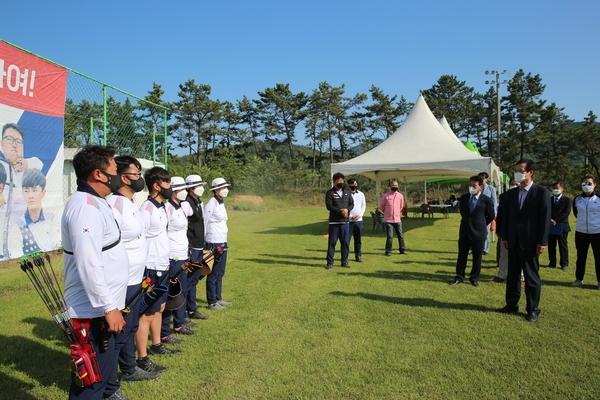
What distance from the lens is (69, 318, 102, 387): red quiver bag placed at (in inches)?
90.8

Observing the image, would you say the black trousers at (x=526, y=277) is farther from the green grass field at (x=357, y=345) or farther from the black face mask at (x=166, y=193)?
the black face mask at (x=166, y=193)

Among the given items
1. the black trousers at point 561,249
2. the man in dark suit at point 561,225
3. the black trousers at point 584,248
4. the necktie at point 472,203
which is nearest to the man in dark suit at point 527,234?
the necktie at point 472,203

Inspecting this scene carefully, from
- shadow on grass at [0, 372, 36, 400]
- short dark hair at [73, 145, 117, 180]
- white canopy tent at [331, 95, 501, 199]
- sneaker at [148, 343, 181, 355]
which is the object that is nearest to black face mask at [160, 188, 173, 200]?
short dark hair at [73, 145, 117, 180]

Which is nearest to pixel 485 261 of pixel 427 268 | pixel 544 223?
pixel 427 268

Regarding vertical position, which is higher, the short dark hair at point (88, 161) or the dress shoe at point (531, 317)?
the short dark hair at point (88, 161)

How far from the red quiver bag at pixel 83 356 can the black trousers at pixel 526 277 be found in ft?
15.8

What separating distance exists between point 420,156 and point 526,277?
8.87m

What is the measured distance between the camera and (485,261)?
911 cm

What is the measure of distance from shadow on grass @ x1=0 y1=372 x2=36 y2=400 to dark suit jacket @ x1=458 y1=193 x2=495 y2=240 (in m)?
6.23

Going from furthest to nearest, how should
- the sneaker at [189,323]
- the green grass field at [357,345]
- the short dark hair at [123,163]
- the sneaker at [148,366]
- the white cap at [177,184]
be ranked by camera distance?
the sneaker at [189,323], the white cap at [177,184], the sneaker at [148,366], the green grass field at [357,345], the short dark hair at [123,163]

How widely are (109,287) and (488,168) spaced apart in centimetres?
1129

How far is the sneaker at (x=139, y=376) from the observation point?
11.4 ft

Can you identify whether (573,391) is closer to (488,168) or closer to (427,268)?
(427,268)

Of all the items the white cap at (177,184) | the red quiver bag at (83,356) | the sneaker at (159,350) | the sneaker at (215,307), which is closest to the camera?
the red quiver bag at (83,356)
